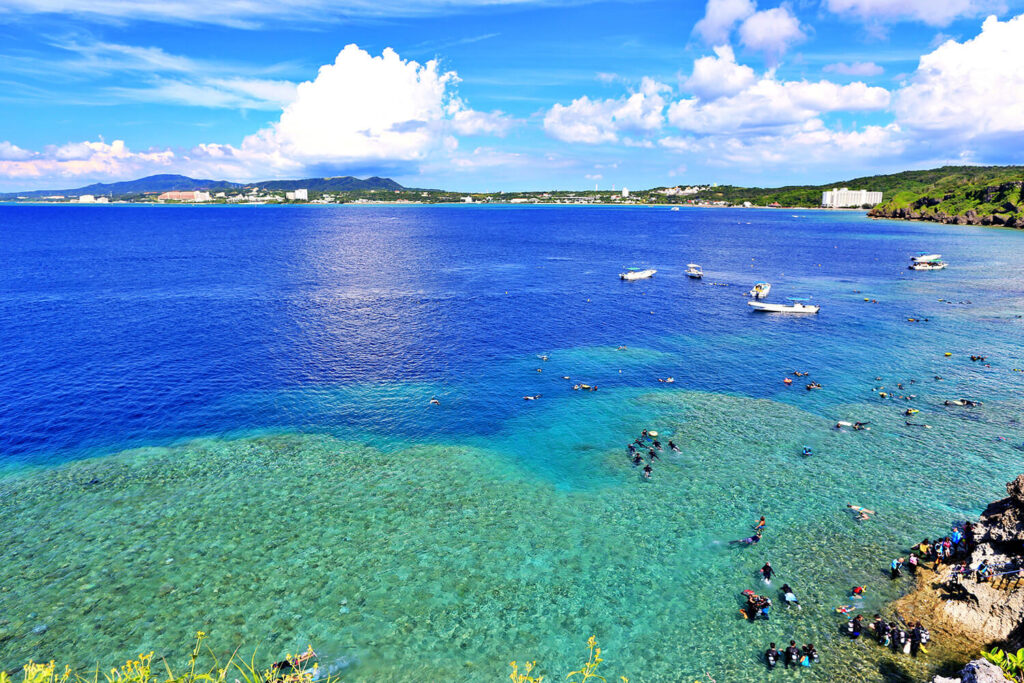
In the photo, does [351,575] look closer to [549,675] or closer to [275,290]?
[549,675]

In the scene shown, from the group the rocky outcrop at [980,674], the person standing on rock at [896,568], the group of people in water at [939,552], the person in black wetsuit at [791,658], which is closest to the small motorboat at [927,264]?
the group of people in water at [939,552]

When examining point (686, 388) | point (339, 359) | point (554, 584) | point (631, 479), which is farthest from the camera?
point (339, 359)

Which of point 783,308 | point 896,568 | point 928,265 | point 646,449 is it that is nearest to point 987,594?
point 896,568

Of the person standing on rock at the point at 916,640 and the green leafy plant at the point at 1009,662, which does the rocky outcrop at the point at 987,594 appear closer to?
the green leafy plant at the point at 1009,662

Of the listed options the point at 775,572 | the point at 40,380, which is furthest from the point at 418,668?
the point at 40,380

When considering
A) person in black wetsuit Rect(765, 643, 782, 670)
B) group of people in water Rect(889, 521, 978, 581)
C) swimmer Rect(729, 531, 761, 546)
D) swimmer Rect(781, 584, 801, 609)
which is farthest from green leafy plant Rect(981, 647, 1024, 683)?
swimmer Rect(729, 531, 761, 546)

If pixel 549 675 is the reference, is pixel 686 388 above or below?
above

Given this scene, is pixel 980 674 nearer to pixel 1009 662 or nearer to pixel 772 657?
pixel 1009 662
